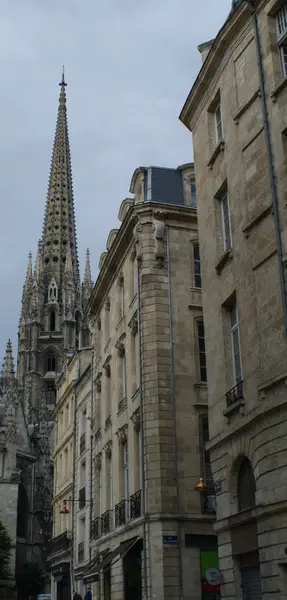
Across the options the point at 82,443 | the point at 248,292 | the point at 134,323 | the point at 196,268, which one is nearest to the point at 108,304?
the point at 134,323

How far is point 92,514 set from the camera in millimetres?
32375

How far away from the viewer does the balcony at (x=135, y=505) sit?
23.8 m

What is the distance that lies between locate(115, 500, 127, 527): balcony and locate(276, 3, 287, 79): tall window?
1588 cm

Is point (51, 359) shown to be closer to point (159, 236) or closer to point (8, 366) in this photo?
point (8, 366)

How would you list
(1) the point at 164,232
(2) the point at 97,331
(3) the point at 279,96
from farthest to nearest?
(2) the point at 97,331
(1) the point at 164,232
(3) the point at 279,96

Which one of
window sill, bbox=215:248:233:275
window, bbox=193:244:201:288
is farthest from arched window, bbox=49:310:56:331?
window sill, bbox=215:248:233:275

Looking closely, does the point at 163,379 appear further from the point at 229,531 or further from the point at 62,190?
the point at 62,190

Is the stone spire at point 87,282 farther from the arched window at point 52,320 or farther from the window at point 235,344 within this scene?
the window at point 235,344

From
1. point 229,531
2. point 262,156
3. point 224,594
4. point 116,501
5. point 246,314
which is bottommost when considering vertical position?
point 224,594

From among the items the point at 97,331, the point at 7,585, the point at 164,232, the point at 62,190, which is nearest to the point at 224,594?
the point at 164,232

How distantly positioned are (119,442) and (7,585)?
106ft

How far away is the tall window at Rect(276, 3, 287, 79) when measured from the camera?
1591 centimetres

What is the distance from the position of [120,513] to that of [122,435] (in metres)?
2.67

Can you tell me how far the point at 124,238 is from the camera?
28.5 metres
